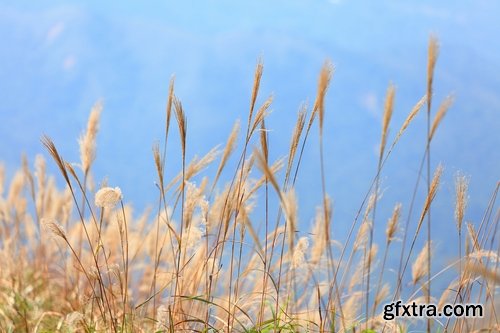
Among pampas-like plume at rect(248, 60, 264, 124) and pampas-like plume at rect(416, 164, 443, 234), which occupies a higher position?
pampas-like plume at rect(248, 60, 264, 124)

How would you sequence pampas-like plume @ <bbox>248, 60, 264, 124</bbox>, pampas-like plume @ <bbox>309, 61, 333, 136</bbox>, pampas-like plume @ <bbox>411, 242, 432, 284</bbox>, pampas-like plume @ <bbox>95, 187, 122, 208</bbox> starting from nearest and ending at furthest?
pampas-like plume @ <bbox>309, 61, 333, 136</bbox> → pampas-like plume @ <bbox>248, 60, 264, 124</bbox> → pampas-like plume @ <bbox>95, 187, 122, 208</bbox> → pampas-like plume @ <bbox>411, 242, 432, 284</bbox>

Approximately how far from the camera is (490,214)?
5.48 ft

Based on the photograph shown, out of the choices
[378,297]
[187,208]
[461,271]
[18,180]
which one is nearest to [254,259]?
[378,297]

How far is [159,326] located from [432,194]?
716 mm

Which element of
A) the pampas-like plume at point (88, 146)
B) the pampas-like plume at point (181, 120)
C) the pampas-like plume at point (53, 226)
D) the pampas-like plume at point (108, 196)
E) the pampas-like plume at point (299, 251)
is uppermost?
the pampas-like plume at point (88, 146)

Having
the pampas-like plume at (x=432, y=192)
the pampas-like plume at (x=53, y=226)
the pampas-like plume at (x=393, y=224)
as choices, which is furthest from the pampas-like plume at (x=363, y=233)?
the pampas-like plume at (x=53, y=226)

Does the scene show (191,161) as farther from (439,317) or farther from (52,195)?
(52,195)

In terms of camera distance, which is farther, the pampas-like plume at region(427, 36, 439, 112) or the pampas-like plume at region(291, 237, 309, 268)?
the pampas-like plume at region(291, 237, 309, 268)

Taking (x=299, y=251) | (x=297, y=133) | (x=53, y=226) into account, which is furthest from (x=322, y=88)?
(x=53, y=226)

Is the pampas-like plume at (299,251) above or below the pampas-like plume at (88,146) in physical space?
below

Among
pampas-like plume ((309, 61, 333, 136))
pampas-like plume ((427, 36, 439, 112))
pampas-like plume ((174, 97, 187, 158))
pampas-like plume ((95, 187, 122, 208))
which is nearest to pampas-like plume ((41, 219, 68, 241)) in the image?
pampas-like plume ((95, 187, 122, 208))

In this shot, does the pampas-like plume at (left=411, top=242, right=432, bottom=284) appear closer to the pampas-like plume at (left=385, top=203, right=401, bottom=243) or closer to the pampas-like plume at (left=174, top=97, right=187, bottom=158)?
the pampas-like plume at (left=385, top=203, right=401, bottom=243)

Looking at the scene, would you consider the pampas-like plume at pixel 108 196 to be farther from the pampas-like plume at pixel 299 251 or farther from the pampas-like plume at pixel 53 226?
the pampas-like plume at pixel 299 251

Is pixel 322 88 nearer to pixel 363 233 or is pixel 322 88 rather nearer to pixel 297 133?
pixel 297 133
